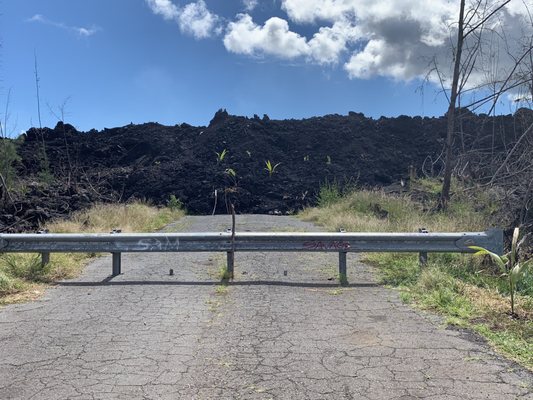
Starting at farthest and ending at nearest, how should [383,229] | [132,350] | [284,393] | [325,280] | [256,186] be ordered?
[256,186], [383,229], [325,280], [132,350], [284,393]

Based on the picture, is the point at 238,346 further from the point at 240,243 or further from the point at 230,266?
the point at 240,243

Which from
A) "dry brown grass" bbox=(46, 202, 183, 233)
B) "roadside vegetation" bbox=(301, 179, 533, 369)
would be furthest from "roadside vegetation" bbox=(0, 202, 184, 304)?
"roadside vegetation" bbox=(301, 179, 533, 369)

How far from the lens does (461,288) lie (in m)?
6.69

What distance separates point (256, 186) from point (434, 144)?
564 inches

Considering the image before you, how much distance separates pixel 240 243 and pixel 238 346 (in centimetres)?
336

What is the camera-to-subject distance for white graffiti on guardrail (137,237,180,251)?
810cm

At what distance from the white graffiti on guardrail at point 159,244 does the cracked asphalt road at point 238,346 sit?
624mm

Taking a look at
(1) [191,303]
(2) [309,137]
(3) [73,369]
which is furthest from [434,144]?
(3) [73,369]

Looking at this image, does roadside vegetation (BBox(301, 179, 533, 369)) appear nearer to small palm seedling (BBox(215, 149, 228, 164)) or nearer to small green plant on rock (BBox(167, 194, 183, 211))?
small green plant on rock (BBox(167, 194, 183, 211))

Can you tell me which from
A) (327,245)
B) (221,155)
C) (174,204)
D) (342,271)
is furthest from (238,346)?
(221,155)

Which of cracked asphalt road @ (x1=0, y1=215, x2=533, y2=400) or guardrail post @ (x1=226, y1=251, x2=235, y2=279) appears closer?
cracked asphalt road @ (x1=0, y1=215, x2=533, y2=400)

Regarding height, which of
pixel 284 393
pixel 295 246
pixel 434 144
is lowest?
pixel 284 393

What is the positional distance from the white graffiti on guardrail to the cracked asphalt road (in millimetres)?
624

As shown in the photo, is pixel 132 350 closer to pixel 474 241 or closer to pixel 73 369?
pixel 73 369
